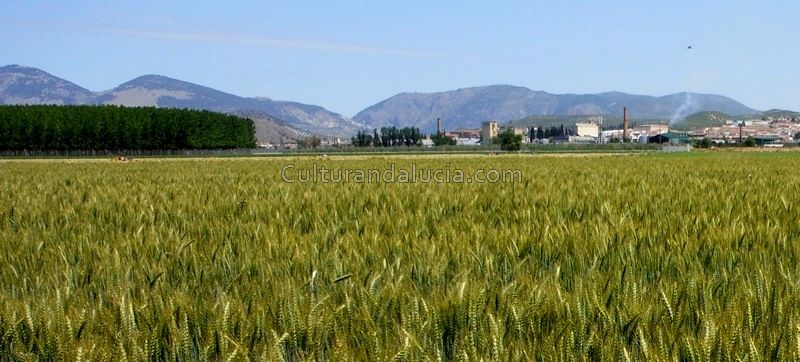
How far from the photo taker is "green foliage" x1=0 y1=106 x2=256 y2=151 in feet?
408

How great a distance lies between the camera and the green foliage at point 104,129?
12431 cm

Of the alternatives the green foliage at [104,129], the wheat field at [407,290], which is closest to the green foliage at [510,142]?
the green foliage at [104,129]

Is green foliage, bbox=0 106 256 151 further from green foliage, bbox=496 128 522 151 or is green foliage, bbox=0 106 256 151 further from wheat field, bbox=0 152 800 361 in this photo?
wheat field, bbox=0 152 800 361

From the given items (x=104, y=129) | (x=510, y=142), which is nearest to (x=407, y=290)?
(x=104, y=129)

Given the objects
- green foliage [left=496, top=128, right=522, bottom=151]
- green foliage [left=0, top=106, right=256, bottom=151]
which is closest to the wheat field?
green foliage [left=0, top=106, right=256, bottom=151]

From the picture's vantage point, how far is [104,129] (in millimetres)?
128750

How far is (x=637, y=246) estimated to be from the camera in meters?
4.83

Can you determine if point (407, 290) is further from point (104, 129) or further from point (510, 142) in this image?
point (510, 142)

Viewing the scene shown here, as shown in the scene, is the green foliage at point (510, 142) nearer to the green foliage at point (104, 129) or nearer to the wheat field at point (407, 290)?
the green foliage at point (104, 129)

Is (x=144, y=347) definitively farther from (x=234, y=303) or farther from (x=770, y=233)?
(x=770, y=233)

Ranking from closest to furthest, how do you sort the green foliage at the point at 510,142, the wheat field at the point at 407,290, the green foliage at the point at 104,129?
the wheat field at the point at 407,290
the green foliage at the point at 104,129
the green foliage at the point at 510,142

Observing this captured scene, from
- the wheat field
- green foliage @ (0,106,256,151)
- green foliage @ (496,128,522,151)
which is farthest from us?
green foliage @ (496,128,522,151)

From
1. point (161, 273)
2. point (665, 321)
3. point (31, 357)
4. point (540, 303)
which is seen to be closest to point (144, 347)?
point (31, 357)

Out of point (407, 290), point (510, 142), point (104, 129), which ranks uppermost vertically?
point (104, 129)
